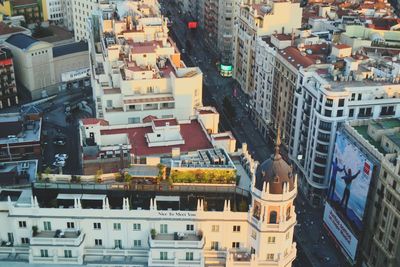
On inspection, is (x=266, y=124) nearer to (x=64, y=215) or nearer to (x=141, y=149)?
(x=141, y=149)

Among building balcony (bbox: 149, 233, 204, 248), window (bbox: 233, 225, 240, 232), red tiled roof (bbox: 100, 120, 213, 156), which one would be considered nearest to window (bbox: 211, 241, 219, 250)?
building balcony (bbox: 149, 233, 204, 248)

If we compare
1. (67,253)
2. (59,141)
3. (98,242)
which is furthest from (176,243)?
(59,141)

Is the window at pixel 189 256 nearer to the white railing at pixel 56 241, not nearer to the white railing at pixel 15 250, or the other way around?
the white railing at pixel 56 241

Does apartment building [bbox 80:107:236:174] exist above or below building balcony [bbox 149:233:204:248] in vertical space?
above

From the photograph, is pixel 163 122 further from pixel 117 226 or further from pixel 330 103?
pixel 330 103

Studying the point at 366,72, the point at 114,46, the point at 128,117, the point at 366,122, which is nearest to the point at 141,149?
the point at 128,117

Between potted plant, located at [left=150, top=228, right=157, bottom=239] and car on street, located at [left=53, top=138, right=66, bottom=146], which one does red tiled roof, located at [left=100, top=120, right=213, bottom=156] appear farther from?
car on street, located at [left=53, top=138, right=66, bottom=146]

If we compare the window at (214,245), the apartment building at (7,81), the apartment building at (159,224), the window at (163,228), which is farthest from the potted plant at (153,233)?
the apartment building at (7,81)
